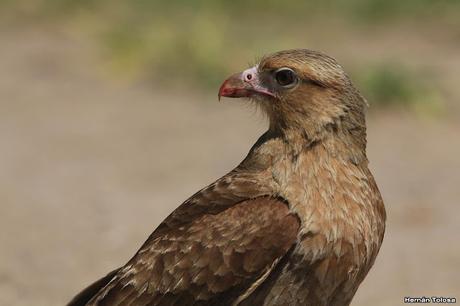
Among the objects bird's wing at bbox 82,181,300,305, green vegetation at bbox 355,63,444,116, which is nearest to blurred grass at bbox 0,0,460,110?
green vegetation at bbox 355,63,444,116

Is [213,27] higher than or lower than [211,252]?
higher

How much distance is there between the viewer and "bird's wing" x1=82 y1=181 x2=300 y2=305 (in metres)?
5.10

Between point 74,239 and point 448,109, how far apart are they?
4402mm

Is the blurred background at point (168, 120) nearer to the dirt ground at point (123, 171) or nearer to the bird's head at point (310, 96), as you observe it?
the dirt ground at point (123, 171)

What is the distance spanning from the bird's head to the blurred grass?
5278 millimetres

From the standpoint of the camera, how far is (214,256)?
515 cm

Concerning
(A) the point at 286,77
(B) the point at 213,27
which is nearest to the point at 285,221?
(A) the point at 286,77

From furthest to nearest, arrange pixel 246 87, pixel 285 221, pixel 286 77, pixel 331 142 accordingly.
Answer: pixel 246 87, pixel 286 77, pixel 331 142, pixel 285 221

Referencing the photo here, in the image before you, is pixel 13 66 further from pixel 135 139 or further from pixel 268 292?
pixel 268 292

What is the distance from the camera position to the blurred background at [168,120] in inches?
311

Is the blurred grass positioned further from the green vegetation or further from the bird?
the bird

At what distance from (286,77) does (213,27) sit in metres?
7.16

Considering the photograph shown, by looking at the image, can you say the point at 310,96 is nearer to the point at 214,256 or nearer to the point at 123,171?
the point at 214,256

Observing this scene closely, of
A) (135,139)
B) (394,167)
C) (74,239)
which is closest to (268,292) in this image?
(74,239)
